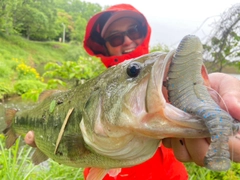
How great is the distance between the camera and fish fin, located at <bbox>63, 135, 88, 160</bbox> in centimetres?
153

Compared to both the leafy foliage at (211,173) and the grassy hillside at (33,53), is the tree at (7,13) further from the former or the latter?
the leafy foliage at (211,173)

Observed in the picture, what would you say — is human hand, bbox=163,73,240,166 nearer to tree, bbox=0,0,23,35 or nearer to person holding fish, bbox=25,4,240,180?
person holding fish, bbox=25,4,240,180

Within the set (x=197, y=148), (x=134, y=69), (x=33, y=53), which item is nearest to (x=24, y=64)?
(x=33, y=53)

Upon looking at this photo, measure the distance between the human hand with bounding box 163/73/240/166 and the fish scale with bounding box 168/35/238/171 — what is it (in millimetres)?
127

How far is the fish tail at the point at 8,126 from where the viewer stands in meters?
2.66

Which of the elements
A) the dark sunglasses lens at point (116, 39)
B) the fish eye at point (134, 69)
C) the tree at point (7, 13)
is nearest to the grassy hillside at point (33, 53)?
the tree at point (7, 13)

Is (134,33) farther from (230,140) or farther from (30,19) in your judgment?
(30,19)

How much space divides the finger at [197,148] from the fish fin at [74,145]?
23.2 inches

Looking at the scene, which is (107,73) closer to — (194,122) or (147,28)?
(194,122)

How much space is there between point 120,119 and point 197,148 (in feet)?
1.21

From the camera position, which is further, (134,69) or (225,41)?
(225,41)

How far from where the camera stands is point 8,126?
2.70 metres

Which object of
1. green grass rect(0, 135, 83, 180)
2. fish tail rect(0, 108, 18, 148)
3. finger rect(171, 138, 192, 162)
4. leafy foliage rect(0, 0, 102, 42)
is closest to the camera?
finger rect(171, 138, 192, 162)

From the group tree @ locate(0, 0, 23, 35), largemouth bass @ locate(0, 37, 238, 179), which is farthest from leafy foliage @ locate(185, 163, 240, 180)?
tree @ locate(0, 0, 23, 35)
